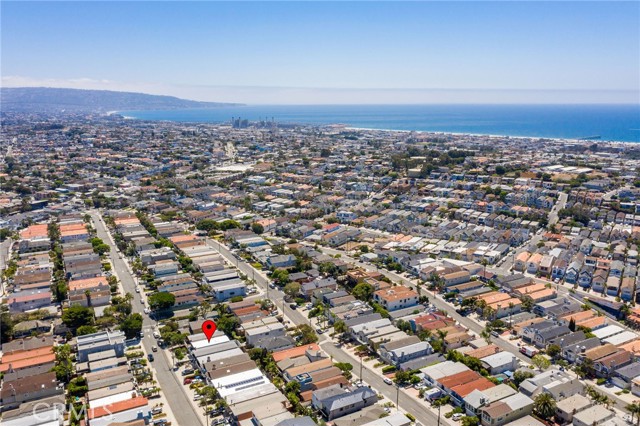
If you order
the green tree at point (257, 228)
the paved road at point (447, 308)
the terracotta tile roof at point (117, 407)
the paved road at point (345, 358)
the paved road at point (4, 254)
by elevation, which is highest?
the green tree at point (257, 228)

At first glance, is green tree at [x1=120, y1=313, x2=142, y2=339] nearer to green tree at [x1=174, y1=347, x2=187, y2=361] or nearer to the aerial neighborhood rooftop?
the aerial neighborhood rooftop

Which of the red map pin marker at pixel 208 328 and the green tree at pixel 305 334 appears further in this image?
the red map pin marker at pixel 208 328

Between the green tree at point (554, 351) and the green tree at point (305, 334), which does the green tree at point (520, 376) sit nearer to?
the green tree at point (554, 351)

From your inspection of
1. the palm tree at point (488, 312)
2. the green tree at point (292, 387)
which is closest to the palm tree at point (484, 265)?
the palm tree at point (488, 312)

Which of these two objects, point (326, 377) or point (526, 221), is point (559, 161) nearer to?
point (526, 221)

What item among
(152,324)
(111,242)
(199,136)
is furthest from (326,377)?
(199,136)

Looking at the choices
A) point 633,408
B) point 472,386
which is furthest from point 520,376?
point 633,408

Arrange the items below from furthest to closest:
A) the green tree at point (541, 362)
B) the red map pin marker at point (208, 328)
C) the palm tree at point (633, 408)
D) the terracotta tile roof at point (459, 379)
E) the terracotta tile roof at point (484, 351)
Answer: the red map pin marker at point (208, 328), the terracotta tile roof at point (484, 351), the green tree at point (541, 362), the terracotta tile roof at point (459, 379), the palm tree at point (633, 408)
